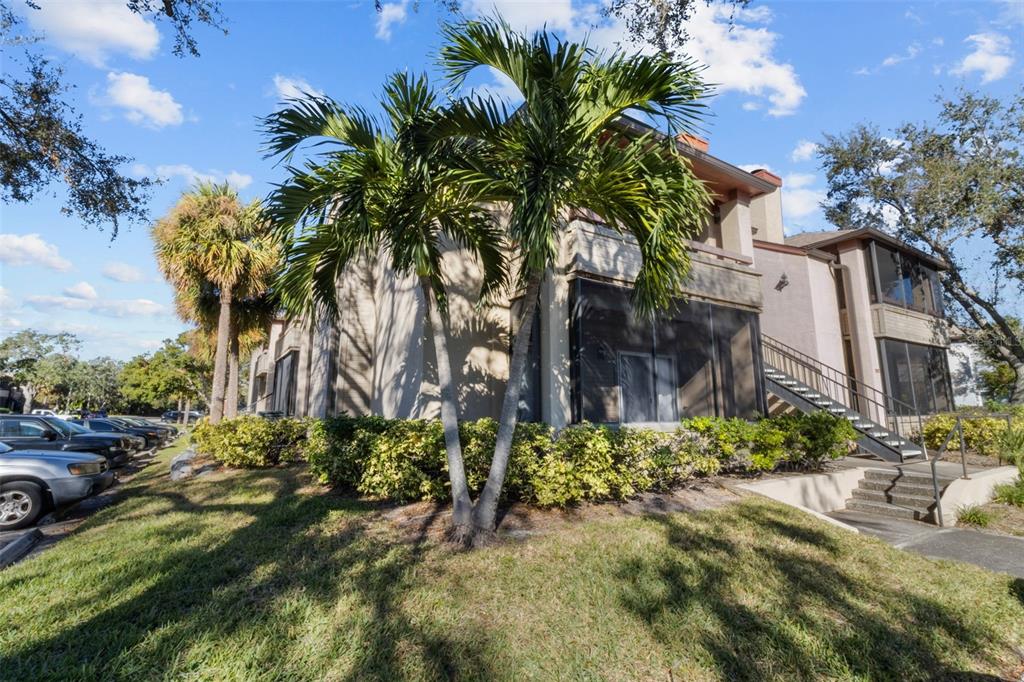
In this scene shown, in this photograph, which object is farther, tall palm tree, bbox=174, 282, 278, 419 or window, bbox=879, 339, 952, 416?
tall palm tree, bbox=174, 282, 278, 419

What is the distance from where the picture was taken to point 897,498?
8.92m

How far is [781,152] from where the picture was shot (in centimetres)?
1132

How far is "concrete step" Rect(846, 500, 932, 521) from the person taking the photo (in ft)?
27.5

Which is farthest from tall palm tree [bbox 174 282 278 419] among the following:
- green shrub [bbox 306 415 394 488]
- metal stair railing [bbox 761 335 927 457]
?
metal stair railing [bbox 761 335 927 457]

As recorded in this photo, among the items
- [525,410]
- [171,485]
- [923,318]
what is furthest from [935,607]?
[923,318]

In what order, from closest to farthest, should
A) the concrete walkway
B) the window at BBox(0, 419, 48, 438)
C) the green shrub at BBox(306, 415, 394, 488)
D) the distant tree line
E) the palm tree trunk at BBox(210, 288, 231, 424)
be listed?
the concrete walkway, the green shrub at BBox(306, 415, 394, 488), the window at BBox(0, 419, 48, 438), the palm tree trunk at BBox(210, 288, 231, 424), the distant tree line

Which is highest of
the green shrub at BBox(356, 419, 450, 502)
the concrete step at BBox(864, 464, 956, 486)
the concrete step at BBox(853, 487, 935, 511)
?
the green shrub at BBox(356, 419, 450, 502)

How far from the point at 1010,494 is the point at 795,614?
884 centimetres

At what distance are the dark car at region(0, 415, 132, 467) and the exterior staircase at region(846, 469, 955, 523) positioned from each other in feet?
50.1

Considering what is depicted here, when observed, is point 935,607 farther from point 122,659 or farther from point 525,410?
point 122,659

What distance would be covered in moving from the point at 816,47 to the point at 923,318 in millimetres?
12413

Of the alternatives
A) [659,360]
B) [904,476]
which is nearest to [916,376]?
[904,476]

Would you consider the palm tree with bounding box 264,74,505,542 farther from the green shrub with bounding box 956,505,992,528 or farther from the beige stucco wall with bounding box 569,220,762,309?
the green shrub with bounding box 956,505,992,528

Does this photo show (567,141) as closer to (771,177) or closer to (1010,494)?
(1010,494)
